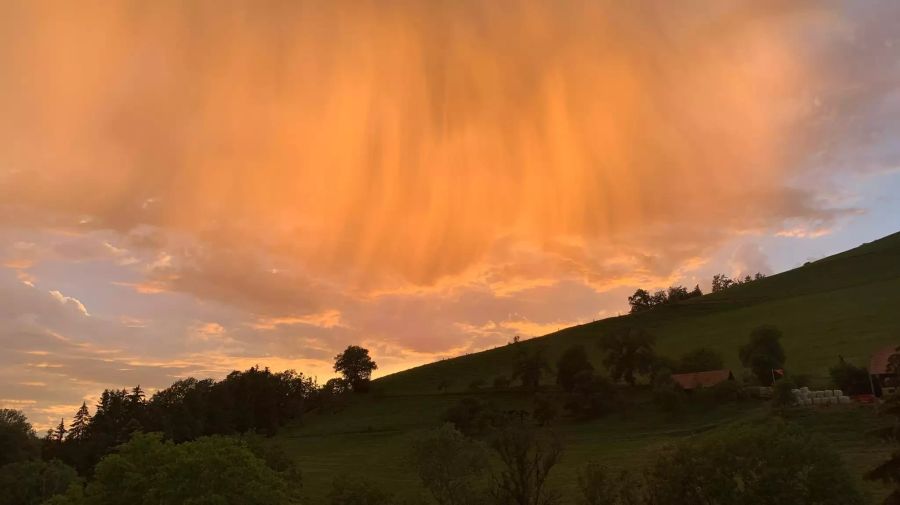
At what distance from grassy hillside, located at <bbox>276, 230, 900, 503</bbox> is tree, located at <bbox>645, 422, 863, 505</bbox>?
13.3 metres

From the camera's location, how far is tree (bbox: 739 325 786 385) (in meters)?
113

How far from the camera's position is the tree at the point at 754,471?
42.7m

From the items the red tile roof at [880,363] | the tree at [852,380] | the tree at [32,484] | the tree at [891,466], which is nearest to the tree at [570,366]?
the tree at [852,380]

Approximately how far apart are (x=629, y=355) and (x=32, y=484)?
364ft

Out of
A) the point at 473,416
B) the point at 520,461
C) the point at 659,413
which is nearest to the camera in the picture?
the point at 520,461

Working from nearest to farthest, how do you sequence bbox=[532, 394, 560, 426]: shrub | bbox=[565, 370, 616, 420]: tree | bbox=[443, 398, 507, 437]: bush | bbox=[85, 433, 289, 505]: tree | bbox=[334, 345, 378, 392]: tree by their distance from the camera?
1. bbox=[85, 433, 289, 505]: tree
2. bbox=[565, 370, 616, 420]: tree
3. bbox=[532, 394, 560, 426]: shrub
4. bbox=[443, 398, 507, 437]: bush
5. bbox=[334, 345, 378, 392]: tree

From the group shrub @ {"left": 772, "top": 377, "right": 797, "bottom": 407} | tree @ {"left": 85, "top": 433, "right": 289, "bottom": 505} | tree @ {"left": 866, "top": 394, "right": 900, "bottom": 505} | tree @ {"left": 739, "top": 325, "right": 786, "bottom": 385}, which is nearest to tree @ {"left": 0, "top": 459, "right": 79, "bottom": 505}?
tree @ {"left": 85, "top": 433, "right": 289, "bottom": 505}

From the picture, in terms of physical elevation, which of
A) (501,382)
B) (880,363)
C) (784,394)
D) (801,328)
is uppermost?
(801,328)

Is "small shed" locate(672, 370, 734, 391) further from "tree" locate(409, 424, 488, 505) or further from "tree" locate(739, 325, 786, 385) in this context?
"tree" locate(409, 424, 488, 505)

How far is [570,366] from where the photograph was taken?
13862 centimetres

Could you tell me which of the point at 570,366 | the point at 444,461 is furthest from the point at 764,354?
the point at 444,461

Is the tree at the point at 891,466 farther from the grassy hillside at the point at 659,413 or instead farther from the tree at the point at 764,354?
the tree at the point at 764,354

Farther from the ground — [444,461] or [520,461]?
[520,461]

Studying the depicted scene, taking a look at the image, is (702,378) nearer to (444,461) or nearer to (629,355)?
(629,355)
